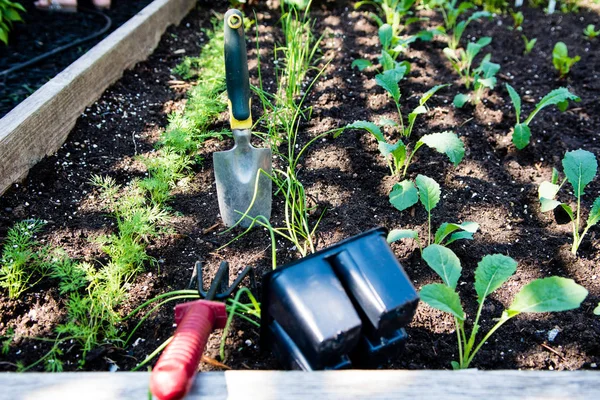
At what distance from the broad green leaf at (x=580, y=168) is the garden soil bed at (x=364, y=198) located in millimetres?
198

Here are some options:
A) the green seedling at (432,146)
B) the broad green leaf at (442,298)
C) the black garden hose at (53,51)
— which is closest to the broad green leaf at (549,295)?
the broad green leaf at (442,298)

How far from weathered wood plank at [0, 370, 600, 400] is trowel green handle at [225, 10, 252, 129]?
83cm

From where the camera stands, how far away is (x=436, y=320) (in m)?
1.50

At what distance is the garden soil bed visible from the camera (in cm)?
142

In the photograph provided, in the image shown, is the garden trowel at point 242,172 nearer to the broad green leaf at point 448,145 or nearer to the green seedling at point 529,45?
the broad green leaf at point 448,145

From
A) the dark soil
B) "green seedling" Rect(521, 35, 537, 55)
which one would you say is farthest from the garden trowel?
"green seedling" Rect(521, 35, 537, 55)

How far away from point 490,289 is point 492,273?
0.13 ft

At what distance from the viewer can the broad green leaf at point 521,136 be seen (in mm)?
2098

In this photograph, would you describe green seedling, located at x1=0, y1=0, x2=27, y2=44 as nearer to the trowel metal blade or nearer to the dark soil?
the dark soil

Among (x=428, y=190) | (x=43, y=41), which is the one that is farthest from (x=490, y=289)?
(x=43, y=41)

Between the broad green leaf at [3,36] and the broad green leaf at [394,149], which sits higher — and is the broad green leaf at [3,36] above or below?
above

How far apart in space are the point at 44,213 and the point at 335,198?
3.29ft

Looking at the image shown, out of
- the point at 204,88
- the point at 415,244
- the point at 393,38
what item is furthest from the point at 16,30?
the point at 415,244

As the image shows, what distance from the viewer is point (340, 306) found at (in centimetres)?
113
